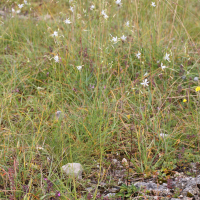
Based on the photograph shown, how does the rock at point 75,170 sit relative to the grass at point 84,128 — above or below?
below

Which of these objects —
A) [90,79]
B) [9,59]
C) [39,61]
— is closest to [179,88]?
[90,79]

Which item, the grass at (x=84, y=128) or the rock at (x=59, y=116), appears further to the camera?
the rock at (x=59, y=116)

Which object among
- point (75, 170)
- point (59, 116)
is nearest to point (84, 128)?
point (59, 116)

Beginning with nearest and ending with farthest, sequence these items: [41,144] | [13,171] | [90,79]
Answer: [13,171], [41,144], [90,79]

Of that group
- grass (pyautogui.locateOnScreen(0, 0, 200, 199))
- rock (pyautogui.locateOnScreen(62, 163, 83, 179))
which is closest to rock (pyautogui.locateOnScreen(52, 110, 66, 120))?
grass (pyautogui.locateOnScreen(0, 0, 200, 199))

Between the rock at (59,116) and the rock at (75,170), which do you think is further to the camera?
the rock at (59,116)

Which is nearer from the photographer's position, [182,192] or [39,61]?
[182,192]

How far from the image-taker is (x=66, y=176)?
1.86 metres

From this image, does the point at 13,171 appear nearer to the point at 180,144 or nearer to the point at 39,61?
the point at 180,144

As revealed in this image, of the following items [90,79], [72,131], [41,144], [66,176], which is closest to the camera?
[66,176]

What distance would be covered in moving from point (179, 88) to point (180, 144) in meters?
0.67

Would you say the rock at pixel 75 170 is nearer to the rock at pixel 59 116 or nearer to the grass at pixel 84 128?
the grass at pixel 84 128

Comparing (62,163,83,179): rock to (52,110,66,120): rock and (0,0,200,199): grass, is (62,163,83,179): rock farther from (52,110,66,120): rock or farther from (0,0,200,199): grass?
(52,110,66,120): rock

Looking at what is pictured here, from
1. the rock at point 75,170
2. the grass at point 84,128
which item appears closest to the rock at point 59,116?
the grass at point 84,128
